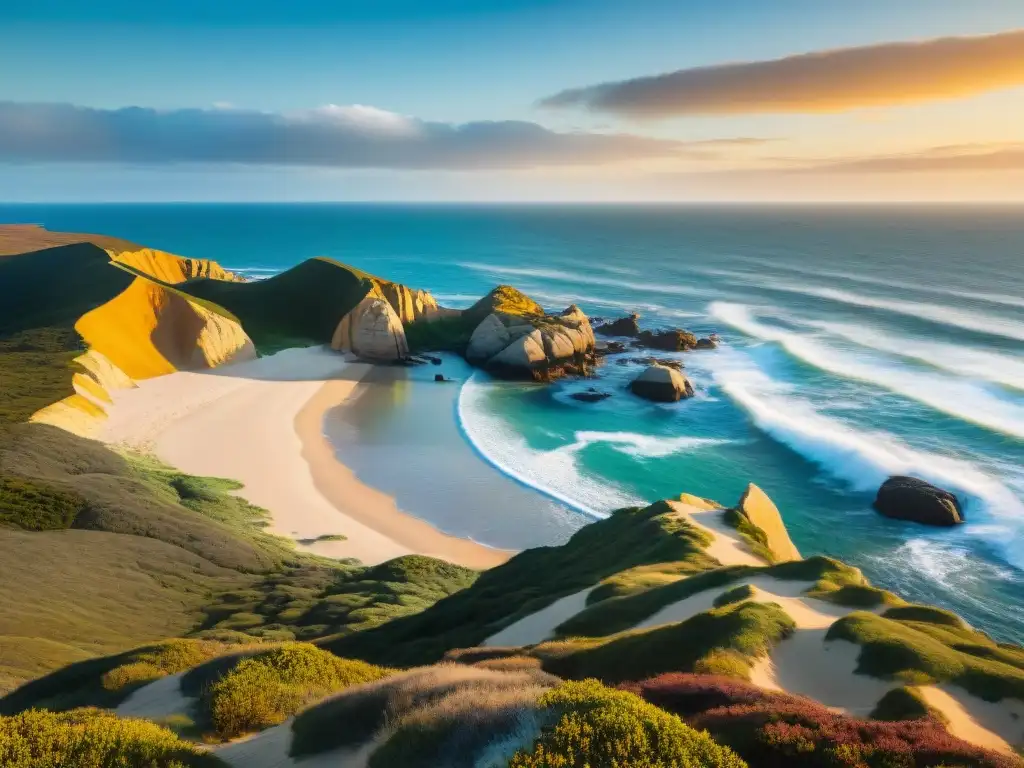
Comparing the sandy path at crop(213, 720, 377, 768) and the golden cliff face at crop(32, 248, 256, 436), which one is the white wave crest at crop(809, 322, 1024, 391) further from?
the golden cliff face at crop(32, 248, 256, 436)

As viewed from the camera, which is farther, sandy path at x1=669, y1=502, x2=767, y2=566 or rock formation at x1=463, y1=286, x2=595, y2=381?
rock formation at x1=463, y1=286, x2=595, y2=381

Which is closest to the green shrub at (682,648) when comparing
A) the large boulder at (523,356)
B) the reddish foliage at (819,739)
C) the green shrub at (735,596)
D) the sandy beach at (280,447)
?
the green shrub at (735,596)

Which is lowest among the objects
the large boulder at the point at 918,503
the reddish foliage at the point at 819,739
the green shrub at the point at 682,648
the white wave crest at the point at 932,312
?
the large boulder at the point at 918,503

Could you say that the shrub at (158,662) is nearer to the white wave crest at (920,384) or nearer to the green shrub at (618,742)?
→ the green shrub at (618,742)

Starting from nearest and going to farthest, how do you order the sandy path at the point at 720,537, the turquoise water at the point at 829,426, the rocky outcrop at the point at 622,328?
the sandy path at the point at 720,537 < the turquoise water at the point at 829,426 < the rocky outcrop at the point at 622,328

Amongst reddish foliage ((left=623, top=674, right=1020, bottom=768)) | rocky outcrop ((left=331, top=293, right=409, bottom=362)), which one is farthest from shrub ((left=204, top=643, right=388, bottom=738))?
rocky outcrop ((left=331, top=293, right=409, bottom=362))

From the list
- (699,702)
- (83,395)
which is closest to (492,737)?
(699,702)
